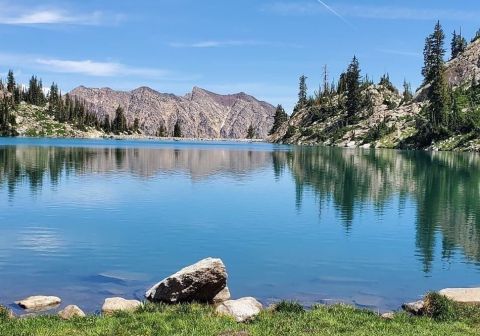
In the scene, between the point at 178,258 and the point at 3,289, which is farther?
the point at 178,258

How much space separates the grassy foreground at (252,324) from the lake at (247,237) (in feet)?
14.2

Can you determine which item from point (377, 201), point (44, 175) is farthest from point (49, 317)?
point (44, 175)

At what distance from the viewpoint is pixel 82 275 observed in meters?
31.1

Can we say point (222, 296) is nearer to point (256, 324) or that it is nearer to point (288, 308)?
point (288, 308)

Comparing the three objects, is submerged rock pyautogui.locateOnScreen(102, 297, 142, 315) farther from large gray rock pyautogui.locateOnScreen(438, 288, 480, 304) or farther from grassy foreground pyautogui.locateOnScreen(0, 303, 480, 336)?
large gray rock pyautogui.locateOnScreen(438, 288, 480, 304)

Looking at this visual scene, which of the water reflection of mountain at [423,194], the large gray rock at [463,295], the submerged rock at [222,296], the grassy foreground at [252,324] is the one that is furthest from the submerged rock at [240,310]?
the water reflection of mountain at [423,194]

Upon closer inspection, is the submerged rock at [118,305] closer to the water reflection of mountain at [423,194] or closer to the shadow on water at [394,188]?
the water reflection of mountain at [423,194]

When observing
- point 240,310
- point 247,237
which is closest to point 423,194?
point 247,237

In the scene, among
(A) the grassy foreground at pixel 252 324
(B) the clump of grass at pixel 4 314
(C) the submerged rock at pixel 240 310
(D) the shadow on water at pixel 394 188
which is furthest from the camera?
(D) the shadow on water at pixel 394 188

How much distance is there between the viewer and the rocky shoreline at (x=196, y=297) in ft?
77.9

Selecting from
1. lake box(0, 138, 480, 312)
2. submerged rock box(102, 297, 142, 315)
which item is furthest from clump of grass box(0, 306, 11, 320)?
lake box(0, 138, 480, 312)

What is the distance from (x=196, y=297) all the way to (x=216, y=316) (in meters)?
4.16

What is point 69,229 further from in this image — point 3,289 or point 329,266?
point 329,266

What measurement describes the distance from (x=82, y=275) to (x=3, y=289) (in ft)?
15.0
